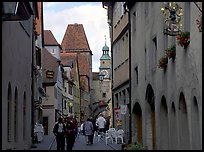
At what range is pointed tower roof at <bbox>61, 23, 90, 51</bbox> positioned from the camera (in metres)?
125

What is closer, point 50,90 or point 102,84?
point 50,90

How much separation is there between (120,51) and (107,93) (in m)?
108

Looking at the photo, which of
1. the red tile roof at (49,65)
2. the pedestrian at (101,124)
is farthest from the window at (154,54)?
the red tile roof at (49,65)

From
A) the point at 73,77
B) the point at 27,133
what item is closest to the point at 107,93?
the point at 73,77

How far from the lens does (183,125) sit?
1764 cm

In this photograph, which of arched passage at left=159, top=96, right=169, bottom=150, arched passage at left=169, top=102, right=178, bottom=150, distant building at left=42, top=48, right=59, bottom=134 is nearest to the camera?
arched passage at left=169, top=102, right=178, bottom=150

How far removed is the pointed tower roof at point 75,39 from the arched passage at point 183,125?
106602 mm

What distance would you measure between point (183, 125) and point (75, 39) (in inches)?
4264

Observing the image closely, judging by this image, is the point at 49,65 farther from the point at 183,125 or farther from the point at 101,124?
the point at 183,125

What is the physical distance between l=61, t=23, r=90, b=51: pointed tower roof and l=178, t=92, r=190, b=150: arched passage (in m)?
107

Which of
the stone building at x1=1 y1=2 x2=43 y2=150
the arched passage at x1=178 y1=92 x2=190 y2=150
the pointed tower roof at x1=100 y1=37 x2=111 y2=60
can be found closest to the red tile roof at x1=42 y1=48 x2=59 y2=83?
the stone building at x1=1 y1=2 x2=43 y2=150

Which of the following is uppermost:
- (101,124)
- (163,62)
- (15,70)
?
(163,62)

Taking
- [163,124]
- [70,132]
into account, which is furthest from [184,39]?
[70,132]

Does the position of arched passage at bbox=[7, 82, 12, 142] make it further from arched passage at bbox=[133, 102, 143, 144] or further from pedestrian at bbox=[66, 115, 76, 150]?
arched passage at bbox=[133, 102, 143, 144]
